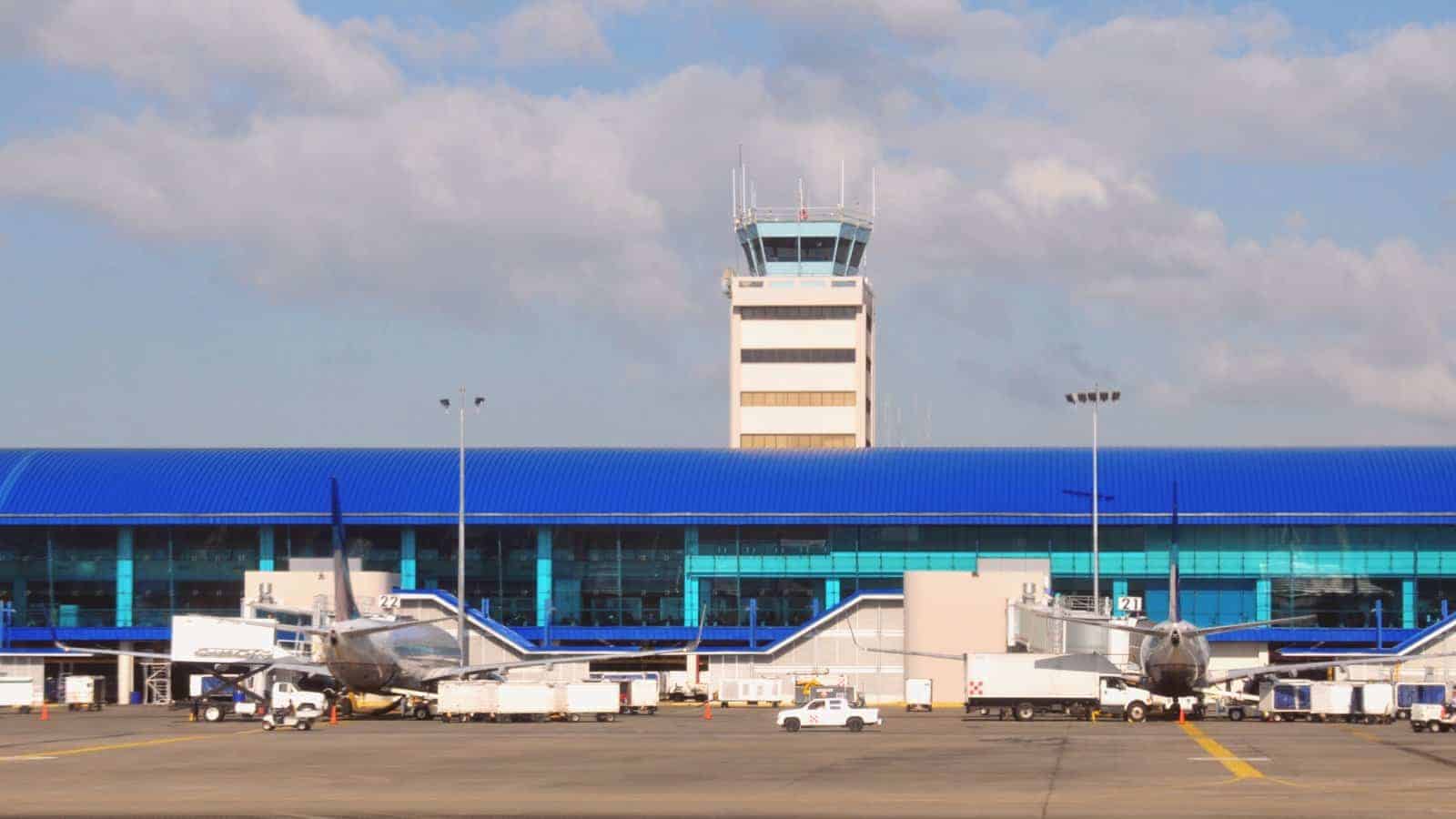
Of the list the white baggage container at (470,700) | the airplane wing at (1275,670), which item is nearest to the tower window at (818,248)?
the airplane wing at (1275,670)

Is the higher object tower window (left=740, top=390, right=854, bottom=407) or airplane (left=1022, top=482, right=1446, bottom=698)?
tower window (left=740, top=390, right=854, bottom=407)

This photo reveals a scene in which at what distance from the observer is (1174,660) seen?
8525 centimetres

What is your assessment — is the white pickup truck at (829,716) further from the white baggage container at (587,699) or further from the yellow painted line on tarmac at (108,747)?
the yellow painted line on tarmac at (108,747)

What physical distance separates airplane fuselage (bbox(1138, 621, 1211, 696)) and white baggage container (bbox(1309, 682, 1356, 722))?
20.4 feet

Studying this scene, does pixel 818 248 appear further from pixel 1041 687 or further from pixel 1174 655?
pixel 1174 655

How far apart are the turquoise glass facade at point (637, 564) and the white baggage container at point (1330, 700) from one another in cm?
3060

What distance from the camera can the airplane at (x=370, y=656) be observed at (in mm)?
83062

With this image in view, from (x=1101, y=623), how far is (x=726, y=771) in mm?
36904

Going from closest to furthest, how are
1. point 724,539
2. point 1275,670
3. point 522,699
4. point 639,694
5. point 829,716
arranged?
point 829,716 < point 522,699 < point 1275,670 < point 639,694 < point 724,539

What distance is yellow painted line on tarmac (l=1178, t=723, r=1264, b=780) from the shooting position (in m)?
52.1

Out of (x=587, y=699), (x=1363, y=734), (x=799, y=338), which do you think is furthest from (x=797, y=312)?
(x=1363, y=734)

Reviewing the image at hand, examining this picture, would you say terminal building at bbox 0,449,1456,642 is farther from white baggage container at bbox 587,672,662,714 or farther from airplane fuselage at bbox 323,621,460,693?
airplane fuselage at bbox 323,621,460,693

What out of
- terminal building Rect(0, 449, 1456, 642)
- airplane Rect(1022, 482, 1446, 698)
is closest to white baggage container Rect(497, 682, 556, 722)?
airplane Rect(1022, 482, 1446, 698)

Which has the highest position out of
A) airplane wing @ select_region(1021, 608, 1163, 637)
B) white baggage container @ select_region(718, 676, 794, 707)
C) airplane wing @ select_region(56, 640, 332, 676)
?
airplane wing @ select_region(1021, 608, 1163, 637)
